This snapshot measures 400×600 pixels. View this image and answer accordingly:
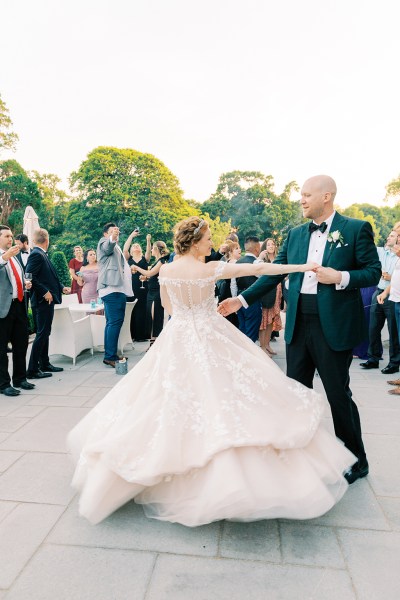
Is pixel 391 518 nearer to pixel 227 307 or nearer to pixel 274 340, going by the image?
pixel 227 307

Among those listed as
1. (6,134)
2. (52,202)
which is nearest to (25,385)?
(6,134)

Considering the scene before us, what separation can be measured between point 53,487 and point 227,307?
71.9 inches

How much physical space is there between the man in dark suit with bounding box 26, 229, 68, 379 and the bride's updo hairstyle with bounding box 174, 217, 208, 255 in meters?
3.48

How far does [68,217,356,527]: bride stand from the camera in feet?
7.41

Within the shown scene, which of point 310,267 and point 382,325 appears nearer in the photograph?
point 310,267

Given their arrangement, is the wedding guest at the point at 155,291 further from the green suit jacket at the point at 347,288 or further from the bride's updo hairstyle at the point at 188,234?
the green suit jacket at the point at 347,288

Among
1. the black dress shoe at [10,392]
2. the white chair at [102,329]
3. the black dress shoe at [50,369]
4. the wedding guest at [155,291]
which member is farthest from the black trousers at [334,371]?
the wedding guest at [155,291]

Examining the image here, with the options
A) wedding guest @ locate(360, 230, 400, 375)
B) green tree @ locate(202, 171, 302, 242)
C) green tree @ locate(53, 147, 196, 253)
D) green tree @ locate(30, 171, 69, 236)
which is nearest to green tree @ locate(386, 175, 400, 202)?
A: green tree @ locate(202, 171, 302, 242)

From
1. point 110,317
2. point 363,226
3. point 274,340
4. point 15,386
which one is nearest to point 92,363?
point 110,317

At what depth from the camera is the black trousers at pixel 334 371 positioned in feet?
9.46

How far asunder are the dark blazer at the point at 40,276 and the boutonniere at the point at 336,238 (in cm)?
432

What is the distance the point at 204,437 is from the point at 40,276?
4.35 m

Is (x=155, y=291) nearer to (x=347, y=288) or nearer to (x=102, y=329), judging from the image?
(x=102, y=329)

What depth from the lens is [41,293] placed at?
5.88 metres
